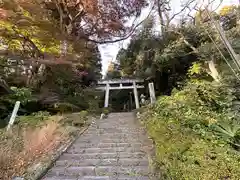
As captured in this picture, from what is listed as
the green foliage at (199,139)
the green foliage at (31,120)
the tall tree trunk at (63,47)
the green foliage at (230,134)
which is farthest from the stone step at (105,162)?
the tall tree trunk at (63,47)

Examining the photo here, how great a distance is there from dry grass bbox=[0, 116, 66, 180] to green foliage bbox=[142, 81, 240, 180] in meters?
2.47

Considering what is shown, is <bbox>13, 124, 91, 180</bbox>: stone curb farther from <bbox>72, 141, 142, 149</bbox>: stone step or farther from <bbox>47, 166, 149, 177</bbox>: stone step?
<bbox>72, 141, 142, 149</bbox>: stone step

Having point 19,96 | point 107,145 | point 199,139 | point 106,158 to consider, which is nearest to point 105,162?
point 106,158

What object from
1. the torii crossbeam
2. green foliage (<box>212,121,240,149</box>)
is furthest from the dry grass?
the torii crossbeam

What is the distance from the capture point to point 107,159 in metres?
4.57

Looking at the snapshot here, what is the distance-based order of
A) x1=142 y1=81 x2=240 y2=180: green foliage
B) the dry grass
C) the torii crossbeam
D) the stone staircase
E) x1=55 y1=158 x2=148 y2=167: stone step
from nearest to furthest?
x1=142 y1=81 x2=240 y2=180: green foliage → the dry grass → the stone staircase → x1=55 y1=158 x2=148 y2=167: stone step → the torii crossbeam

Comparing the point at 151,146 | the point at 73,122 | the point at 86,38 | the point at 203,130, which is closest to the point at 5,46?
the point at 73,122

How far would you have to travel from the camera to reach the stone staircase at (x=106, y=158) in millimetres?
3838

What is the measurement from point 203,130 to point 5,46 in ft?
25.6

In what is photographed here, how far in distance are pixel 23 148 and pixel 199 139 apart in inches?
144

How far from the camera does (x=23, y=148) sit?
15.3 ft

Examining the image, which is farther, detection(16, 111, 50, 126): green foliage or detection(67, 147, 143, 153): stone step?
detection(16, 111, 50, 126): green foliage

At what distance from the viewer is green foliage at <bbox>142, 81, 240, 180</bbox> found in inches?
120

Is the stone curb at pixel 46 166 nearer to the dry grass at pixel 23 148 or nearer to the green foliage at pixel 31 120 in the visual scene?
the dry grass at pixel 23 148
